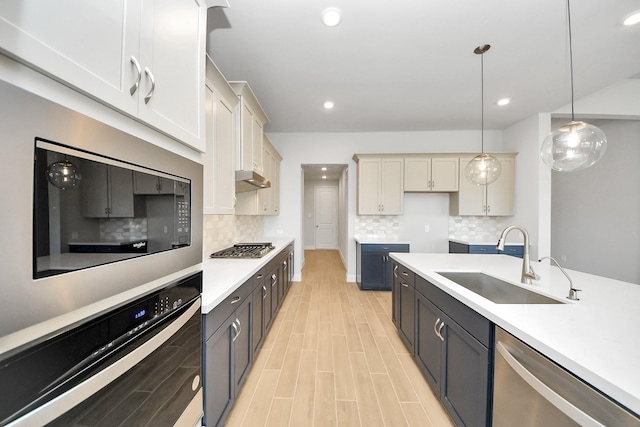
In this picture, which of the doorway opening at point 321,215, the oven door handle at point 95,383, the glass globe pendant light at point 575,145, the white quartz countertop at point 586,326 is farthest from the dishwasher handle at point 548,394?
the doorway opening at point 321,215

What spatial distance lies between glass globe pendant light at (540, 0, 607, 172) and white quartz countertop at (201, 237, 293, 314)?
2511 millimetres

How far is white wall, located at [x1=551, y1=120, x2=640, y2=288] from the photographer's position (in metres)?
3.61

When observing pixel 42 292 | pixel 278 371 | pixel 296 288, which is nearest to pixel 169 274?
pixel 42 292

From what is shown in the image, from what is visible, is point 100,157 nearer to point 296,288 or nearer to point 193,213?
point 193,213

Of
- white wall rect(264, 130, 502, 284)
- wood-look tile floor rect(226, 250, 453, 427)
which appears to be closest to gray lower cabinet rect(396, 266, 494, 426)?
wood-look tile floor rect(226, 250, 453, 427)

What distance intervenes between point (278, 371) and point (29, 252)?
1923mm

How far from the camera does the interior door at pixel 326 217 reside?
820cm

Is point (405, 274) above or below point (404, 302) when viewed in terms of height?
above

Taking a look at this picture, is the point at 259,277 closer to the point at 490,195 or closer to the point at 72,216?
the point at 72,216

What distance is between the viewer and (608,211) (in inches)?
152

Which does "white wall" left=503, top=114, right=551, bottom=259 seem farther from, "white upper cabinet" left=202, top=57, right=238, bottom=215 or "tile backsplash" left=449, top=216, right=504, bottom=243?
"white upper cabinet" left=202, top=57, right=238, bottom=215

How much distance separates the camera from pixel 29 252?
1.29 ft

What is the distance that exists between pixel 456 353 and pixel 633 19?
2.94 meters

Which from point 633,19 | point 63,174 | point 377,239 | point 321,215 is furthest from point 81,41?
point 321,215
